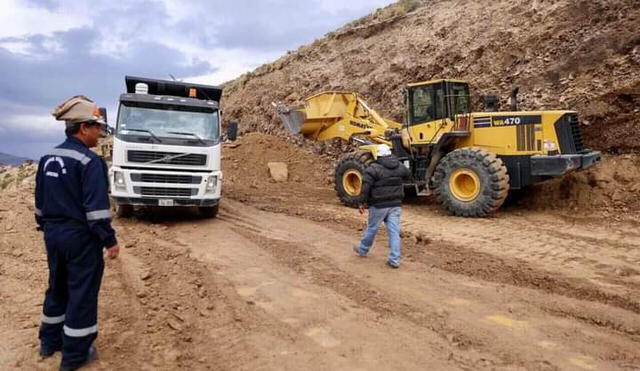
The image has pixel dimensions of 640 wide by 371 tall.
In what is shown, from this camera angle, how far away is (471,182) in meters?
10.6

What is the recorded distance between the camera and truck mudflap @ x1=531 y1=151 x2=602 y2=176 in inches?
383

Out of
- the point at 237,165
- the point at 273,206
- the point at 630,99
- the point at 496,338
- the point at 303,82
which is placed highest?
the point at 303,82

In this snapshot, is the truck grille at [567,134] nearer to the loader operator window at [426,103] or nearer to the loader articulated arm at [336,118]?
the loader operator window at [426,103]

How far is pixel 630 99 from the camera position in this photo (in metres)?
11.6

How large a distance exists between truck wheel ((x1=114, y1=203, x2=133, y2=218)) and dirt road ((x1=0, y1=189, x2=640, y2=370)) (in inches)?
48.9

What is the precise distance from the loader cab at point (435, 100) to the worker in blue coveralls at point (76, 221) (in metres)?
8.64

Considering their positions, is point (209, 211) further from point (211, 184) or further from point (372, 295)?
point (372, 295)

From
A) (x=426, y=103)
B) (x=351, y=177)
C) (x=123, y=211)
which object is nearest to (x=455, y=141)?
(x=426, y=103)

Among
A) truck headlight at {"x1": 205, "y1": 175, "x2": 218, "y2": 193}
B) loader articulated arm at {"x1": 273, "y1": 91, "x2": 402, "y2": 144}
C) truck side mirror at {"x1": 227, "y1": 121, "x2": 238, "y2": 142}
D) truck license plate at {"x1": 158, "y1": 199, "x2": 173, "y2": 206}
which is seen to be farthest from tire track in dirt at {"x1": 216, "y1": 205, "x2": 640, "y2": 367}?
loader articulated arm at {"x1": 273, "y1": 91, "x2": 402, "y2": 144}

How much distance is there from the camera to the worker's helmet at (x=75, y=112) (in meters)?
3.91

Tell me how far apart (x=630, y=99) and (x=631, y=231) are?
13.8ft

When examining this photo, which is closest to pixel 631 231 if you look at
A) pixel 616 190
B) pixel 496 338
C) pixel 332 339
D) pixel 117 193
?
pixel 616 190

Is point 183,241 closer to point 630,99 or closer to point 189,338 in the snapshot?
point 189,338

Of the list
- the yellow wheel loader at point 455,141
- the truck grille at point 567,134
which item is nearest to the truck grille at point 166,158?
the yellow wheel loader at point 455,141
